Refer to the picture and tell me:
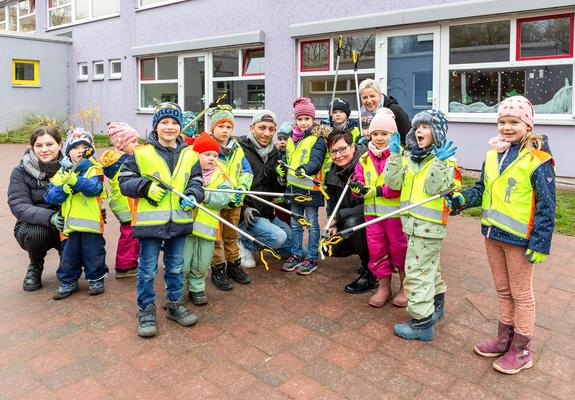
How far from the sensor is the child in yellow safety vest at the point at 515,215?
2.90 meters

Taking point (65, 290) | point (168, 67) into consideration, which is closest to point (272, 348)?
point (65, 290)

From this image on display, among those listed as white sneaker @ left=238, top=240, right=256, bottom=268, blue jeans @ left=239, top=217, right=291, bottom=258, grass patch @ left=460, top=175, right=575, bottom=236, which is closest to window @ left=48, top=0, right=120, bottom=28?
grass patch @ left=460, top=175, right=575, bottom=236

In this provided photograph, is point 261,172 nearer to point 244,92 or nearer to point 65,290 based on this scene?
point 65,290

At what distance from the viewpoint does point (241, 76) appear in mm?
13797

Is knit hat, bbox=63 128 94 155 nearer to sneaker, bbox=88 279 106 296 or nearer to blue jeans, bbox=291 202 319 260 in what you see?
sneaker, bbox=88 279 106 296

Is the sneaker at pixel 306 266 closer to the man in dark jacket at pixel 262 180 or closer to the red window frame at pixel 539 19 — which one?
the man in dark jacket at pixel 262 180

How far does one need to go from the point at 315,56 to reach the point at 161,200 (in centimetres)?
943

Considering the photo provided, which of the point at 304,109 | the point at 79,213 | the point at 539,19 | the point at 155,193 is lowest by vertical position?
the point at 79,213

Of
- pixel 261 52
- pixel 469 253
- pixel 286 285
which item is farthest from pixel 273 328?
pixel 261 52

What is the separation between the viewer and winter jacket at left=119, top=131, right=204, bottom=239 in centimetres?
338

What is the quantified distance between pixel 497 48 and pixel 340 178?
645 centimetres

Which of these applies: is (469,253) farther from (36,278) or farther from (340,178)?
(36,278)

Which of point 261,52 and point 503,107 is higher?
point 261,52

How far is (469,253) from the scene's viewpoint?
554cm
